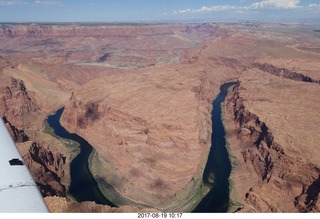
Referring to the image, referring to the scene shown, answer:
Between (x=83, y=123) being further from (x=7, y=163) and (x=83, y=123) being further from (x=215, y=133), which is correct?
(x=7, y=163)

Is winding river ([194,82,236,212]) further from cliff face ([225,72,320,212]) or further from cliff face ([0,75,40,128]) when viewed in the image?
cliff face ([0,75,40,128])

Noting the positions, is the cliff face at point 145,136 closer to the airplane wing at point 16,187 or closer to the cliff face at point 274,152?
the cliff face at point 274,152

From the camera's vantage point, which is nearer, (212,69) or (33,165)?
(33,165)

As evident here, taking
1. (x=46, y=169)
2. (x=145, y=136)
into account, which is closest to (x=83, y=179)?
(x=46, y=169)

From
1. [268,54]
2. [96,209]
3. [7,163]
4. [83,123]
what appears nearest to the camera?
[7,163]

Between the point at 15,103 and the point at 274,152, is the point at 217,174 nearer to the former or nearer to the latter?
the point at 274,152

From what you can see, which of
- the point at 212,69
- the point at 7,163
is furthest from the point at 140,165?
the point at 212,69

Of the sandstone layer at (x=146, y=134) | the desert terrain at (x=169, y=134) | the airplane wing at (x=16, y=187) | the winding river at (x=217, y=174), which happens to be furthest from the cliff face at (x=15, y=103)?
the airplane wing at (x=16, y=187)
